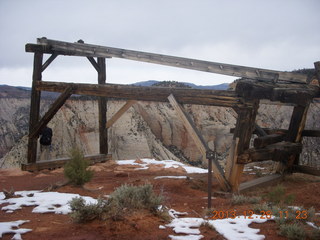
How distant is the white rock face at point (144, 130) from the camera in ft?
74.7

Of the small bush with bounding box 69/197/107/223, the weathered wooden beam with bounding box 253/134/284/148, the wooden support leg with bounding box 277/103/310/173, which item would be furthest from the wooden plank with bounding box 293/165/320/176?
the small bush with bounding box 69/197/107/223

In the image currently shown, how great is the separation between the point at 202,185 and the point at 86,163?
8.56 ft

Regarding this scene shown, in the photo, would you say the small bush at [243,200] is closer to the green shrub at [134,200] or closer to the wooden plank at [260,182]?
the wooden plank at [260,182]

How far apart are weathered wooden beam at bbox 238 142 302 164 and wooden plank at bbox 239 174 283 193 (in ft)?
1.88

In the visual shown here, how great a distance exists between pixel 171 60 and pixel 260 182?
346 cm

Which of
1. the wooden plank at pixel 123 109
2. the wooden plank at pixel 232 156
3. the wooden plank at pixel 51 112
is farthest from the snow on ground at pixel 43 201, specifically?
the wooden plank at pixel 123 109

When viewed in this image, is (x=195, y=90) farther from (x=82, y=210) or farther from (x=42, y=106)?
(x=42, y=106)

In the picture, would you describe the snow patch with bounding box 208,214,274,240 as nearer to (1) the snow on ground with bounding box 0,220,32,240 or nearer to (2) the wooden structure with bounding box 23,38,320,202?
(2) the wooden structure with bounding box 23,38,320,202

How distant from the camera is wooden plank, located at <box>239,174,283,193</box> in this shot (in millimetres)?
6877

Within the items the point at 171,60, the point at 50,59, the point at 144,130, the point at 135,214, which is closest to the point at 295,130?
the point at 171,60

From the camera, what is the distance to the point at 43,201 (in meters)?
5.79

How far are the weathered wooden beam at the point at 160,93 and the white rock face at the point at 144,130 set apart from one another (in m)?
13.4

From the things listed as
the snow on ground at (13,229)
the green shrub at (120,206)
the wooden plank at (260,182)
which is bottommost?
the snow on ground at (13,229)

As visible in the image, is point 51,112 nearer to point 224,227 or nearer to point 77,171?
point 77,171
